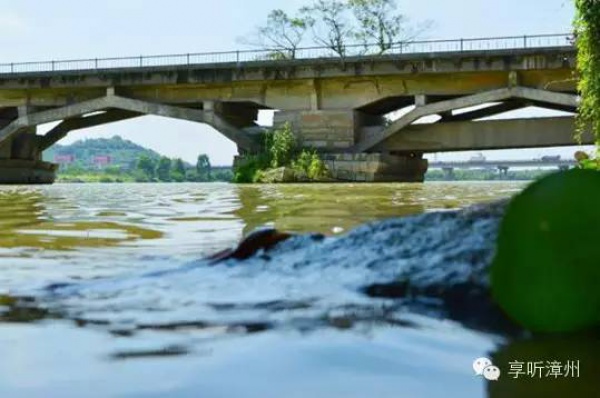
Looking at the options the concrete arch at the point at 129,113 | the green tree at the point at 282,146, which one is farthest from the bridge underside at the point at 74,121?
the green tree at the point at 282,146

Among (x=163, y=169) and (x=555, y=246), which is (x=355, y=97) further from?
(x=163, y=169)

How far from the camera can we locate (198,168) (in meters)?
73.3

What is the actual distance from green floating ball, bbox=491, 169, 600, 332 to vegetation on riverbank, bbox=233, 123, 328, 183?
19.3m

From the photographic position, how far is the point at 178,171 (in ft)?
247

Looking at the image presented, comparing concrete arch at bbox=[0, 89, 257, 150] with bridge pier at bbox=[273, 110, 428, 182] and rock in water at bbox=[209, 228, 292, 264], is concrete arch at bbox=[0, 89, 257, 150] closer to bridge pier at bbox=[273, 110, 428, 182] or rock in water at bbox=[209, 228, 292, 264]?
bridge pier at bbox=[273, 110, 428, 182]

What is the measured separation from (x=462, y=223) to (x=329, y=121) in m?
21.4

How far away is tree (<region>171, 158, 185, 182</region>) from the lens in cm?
7150

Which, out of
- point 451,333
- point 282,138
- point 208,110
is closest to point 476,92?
point 282,138

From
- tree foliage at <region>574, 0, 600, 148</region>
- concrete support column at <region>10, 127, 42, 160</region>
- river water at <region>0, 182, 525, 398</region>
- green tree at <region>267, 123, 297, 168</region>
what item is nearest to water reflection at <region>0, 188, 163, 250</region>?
river water at <region>0, 182, 525, 398</region>

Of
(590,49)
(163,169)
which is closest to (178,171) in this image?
(163,169)

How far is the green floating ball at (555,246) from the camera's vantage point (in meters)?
1.50

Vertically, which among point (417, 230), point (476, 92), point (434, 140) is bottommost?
point (417, 230)

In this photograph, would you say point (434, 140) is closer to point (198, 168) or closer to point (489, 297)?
point (489, 297)

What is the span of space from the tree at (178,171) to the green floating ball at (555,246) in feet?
228
